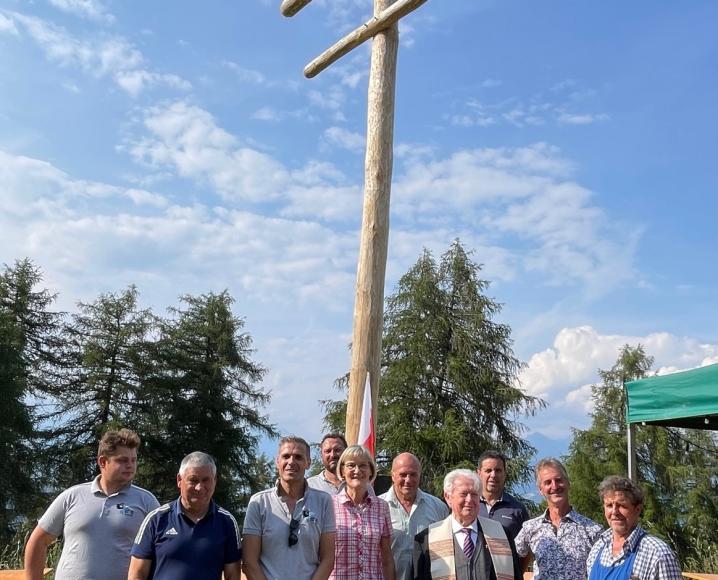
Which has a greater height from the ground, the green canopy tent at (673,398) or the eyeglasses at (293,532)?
the green canopy tent at (673,398)

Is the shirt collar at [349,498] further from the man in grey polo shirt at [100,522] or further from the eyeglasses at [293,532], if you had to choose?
the man in grey polo shirt at [100,522]

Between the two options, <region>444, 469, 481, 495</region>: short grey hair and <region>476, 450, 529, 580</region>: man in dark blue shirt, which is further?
<region>476, 450, 529, 580</region>: man in dark blue shirt

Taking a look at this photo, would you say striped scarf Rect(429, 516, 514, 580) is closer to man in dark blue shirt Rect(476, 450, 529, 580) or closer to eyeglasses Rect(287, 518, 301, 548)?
man in dark blue shirt Rect(476, 450, 529, 580)

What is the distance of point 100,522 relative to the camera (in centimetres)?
343

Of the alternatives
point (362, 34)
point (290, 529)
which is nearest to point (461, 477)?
point (290, 529)

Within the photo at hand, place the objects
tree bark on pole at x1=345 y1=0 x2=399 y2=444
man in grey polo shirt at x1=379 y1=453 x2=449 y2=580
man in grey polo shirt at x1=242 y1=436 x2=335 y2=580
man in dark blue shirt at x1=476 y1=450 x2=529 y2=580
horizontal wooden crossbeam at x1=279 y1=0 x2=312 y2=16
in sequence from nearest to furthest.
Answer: man in grey polo shirt at x1=242 y1=436 x2=335 y2=580 < man in grey polo shirt at x1=379 y1=453 x2=449 y2=580 < man in dark blue shirt at x1=476 y1=450 x2=529 y2=580 < tree bark on pole at x1=345 y1=0 x2=399 y2=444 < horizontal wooden crossbeam at x1=279 y1=0 x2=312 y2=16

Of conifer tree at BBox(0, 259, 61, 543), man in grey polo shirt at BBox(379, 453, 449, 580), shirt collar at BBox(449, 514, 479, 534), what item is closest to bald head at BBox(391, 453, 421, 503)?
man in grey polo shirt at BBox(379, 453, 449, 580)

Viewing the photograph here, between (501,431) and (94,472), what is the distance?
11.8m

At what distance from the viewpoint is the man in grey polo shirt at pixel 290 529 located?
10.9ft

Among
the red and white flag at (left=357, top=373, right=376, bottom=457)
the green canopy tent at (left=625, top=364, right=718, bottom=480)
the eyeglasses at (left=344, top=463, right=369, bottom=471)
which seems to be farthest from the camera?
the green canopy tent at (left=625, top=364, right=718, bottom=480)

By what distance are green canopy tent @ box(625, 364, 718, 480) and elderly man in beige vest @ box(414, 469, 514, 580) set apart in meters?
2.96

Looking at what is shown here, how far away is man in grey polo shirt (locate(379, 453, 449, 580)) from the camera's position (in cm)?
378

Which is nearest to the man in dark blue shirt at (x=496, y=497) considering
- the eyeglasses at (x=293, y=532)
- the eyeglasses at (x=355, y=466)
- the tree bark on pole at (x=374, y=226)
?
the eyeglasses at (x=355, y=466)

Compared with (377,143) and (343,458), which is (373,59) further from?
(343,458)
